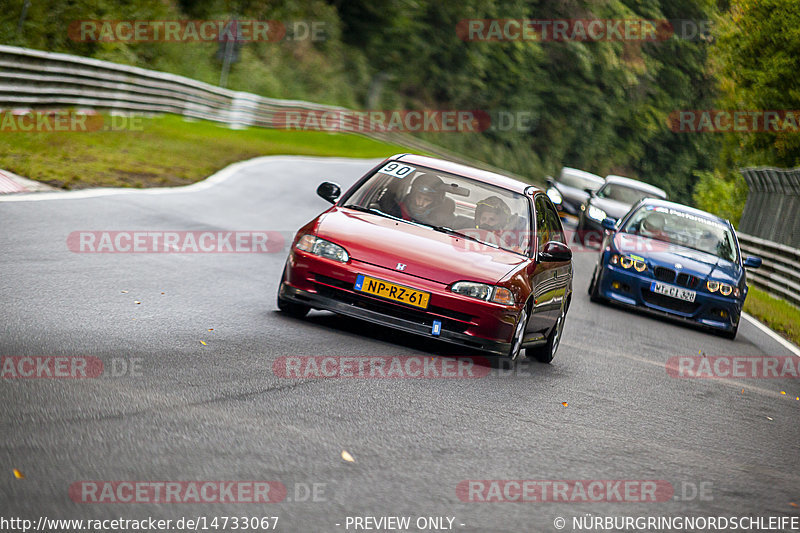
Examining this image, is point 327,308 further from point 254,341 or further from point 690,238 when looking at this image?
point 690,238

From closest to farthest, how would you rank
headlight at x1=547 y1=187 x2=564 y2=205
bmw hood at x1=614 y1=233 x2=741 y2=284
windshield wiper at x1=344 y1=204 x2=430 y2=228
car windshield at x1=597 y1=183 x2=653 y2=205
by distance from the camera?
windshield wiper at x1=344 y1=204 x2=430 y2=228, bmw hood at x1=614 y1=233 x2=741 y2=284, headlight at x1=547 y1=187 x2=564 y2=205, car windshield at x1=597 y1=183 x2=653 y2=205

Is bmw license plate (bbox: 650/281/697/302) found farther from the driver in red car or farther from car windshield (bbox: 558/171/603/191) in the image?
car windshield (bbox: 558/171/603/191)

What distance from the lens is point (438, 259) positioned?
28.8ft

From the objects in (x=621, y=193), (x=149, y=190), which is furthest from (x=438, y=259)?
(x=621, y=193)

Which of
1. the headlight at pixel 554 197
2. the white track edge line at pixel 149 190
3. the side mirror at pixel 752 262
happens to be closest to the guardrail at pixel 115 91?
the white track edge line at pixel 149 190

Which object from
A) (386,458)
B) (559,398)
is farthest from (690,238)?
(386,458)

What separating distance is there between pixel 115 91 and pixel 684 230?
1608 cm

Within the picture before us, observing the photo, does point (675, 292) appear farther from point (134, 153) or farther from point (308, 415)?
point (134, 153)

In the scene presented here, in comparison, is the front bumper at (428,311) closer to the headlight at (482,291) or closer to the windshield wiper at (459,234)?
the headlight at (482,291)

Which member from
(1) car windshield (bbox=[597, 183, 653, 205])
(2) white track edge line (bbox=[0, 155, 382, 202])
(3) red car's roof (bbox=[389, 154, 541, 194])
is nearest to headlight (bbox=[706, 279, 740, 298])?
(3) red car's roof (bbox=[389, 154, 541, 194])

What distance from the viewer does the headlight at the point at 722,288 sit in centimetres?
1475

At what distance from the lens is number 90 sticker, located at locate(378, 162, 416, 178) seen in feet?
32.5

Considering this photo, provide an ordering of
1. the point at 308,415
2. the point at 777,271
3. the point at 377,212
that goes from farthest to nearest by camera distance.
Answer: the point at 777,271, the point at 377,212, the point at 308,415

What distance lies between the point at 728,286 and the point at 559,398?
24.1 feet
